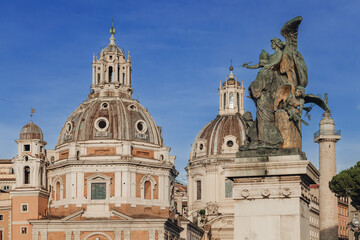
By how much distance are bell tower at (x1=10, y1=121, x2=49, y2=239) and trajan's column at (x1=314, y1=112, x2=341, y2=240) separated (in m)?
32.5

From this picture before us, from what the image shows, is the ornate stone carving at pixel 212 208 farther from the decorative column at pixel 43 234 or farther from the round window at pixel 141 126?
the decorative column at pixel 43 234

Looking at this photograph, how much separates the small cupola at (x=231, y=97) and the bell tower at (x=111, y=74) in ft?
103

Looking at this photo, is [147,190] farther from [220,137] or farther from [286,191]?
[286,191]

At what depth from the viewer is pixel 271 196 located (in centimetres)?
1633

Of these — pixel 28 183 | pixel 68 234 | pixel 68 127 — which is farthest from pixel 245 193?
pixel 28 183

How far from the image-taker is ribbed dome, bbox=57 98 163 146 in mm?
87938

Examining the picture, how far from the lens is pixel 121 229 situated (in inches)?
3292

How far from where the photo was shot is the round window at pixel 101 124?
88000mm

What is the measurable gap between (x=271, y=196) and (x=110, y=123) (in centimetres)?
7243

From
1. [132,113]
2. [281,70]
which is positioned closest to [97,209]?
[132,113]

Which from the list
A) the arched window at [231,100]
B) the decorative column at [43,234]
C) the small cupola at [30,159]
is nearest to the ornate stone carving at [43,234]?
the decorative column at [43,234]

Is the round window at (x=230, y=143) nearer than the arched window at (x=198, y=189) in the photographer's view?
Yes

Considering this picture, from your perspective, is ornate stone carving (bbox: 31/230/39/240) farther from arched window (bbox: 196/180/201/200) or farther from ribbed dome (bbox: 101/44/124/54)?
arched window (bbox: 196/180/201/200)

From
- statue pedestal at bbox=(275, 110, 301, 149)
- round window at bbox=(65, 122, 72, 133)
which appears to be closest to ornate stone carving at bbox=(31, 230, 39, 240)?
round window at bbox=(65, 122, 72, 133)
